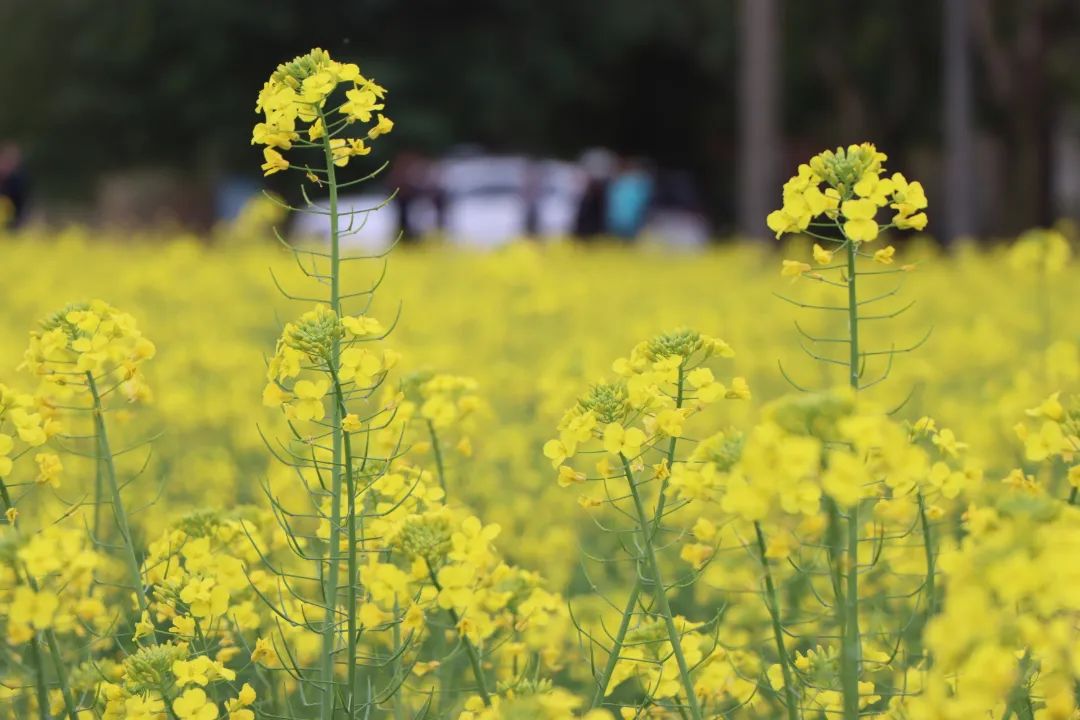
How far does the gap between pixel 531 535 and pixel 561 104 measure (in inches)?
890

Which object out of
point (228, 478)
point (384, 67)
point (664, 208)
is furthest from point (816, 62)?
A: point (228, 478)

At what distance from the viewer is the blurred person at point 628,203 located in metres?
17.4

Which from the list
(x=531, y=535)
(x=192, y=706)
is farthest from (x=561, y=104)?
(x=192, y=706)

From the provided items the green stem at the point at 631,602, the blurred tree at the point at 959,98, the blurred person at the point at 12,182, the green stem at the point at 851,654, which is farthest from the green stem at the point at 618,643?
the blurred person at the point at 12,182

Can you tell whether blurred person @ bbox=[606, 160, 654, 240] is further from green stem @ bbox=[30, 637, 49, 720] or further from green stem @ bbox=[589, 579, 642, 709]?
green stem @ bbox=[30, 637, 49, 720]

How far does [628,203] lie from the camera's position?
698 inches

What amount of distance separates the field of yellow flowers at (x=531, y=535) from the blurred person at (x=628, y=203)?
11.8m

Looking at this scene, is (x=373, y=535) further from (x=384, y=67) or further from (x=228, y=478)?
(x=384, y=67)

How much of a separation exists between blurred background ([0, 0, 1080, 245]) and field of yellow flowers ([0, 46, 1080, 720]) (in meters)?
8.02

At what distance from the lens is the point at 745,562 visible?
3551mm

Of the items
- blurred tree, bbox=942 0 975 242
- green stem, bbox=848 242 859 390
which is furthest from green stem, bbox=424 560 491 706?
blurred tree, bbox=942 0 975 242

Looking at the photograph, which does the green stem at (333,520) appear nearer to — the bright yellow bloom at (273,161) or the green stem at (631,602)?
the bright yellow bloom at (273,161)

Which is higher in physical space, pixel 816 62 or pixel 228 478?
pixel 816 62

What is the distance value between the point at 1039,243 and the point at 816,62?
14.4 meters
